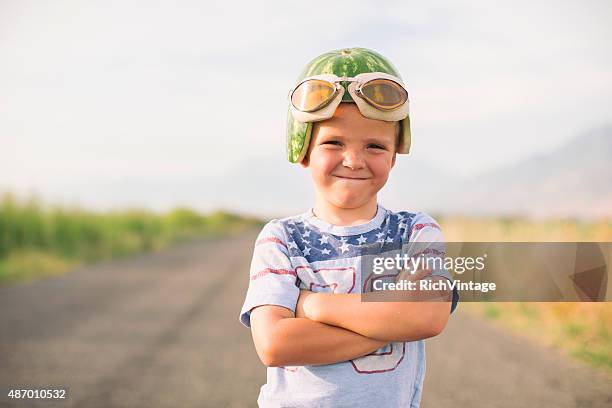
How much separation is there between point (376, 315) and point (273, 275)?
36 centimetres

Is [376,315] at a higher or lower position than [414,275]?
lower

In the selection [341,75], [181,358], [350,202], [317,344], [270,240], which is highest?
[341,75]

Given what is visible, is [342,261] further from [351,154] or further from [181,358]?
[181,358]

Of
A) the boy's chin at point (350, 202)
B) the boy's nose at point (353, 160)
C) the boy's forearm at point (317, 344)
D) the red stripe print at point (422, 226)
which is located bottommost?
the boy's forearm at point (317, 344)

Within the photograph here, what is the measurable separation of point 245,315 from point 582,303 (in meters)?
5.47

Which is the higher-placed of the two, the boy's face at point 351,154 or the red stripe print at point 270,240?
the boy's face at point 351,154

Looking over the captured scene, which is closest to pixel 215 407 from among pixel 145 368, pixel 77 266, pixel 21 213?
pixel 145 368

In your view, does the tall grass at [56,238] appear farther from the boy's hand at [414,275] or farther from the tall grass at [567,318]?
the boy's hand at [414,275]

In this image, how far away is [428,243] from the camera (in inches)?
84.2

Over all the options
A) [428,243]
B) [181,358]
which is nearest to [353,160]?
[428,243]

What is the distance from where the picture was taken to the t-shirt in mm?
2012

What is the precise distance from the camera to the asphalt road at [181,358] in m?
4.70

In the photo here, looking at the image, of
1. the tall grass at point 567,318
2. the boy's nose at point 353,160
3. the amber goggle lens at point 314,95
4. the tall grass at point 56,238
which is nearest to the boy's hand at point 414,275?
the boy's nose at point 353,160

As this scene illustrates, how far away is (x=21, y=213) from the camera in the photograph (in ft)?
46.9
